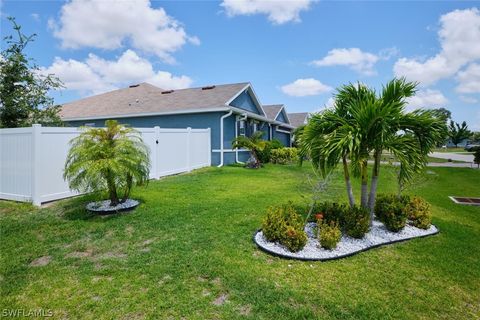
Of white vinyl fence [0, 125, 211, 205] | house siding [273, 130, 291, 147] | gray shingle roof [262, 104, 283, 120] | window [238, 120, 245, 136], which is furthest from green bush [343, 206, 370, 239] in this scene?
house siding [273, 130, 291, 147]

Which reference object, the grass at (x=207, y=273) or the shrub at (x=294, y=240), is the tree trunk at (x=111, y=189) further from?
the shrub at (x=294, y=240)

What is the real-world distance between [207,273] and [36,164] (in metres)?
5.67

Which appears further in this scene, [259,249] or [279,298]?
[259,249]

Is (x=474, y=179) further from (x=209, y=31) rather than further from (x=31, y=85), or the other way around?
(x=31, y=85)

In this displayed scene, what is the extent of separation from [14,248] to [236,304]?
3966 mm

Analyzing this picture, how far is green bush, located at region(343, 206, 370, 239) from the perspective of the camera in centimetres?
475

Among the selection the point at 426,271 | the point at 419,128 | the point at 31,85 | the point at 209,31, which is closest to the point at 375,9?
the point at 419,128

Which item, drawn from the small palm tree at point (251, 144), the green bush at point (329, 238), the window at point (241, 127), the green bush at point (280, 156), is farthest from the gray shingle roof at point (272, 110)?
the green bush at point (329, 238)

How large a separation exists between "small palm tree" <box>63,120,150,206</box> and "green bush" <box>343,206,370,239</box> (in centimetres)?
456

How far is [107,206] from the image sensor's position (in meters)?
6.45

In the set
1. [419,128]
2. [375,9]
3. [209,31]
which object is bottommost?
[419,128]

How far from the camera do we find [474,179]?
1355 cm

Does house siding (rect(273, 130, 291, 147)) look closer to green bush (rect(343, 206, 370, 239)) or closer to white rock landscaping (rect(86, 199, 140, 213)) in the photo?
white rock landscaping (rect(86, 199, 140, 213))

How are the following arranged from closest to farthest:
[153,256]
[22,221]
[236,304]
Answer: [236,304]
[153,256]
[22,221]
